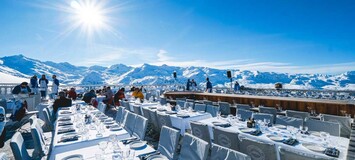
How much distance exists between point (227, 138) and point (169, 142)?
0.80m

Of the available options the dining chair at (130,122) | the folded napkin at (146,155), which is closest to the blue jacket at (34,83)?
the dining chair at (130,122)

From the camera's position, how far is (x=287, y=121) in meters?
4.07

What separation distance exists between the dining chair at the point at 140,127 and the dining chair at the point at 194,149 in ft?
3.47

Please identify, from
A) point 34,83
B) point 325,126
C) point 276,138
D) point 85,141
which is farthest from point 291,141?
point 34,83

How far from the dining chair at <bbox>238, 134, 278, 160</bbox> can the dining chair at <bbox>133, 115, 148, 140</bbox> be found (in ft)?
5.19

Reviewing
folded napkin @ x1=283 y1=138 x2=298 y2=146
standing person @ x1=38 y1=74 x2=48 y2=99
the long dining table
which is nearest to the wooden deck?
folded napkin @ x1=283 y1=138 x2=298 y2=146

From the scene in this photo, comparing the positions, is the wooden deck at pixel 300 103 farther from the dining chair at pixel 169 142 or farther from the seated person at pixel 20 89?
the seated person at pixel 20 89

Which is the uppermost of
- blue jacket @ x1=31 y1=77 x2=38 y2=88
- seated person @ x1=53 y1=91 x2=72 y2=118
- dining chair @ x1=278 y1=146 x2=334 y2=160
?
blue jacket @ x1=31 y1=77 x2=38 y2=88

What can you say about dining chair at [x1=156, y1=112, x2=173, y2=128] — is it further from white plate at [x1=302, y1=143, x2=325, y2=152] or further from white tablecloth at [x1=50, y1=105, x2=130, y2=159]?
white plate at [x1=302, y1=143, x2=325, y2=152]

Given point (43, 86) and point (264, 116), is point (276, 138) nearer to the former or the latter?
point (264, 116)

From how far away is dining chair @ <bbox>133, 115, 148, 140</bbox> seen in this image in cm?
340

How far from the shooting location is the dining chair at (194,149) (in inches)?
86.3

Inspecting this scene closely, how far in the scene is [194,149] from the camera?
236 cm

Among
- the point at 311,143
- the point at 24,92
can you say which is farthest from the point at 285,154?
the point at 24,92
